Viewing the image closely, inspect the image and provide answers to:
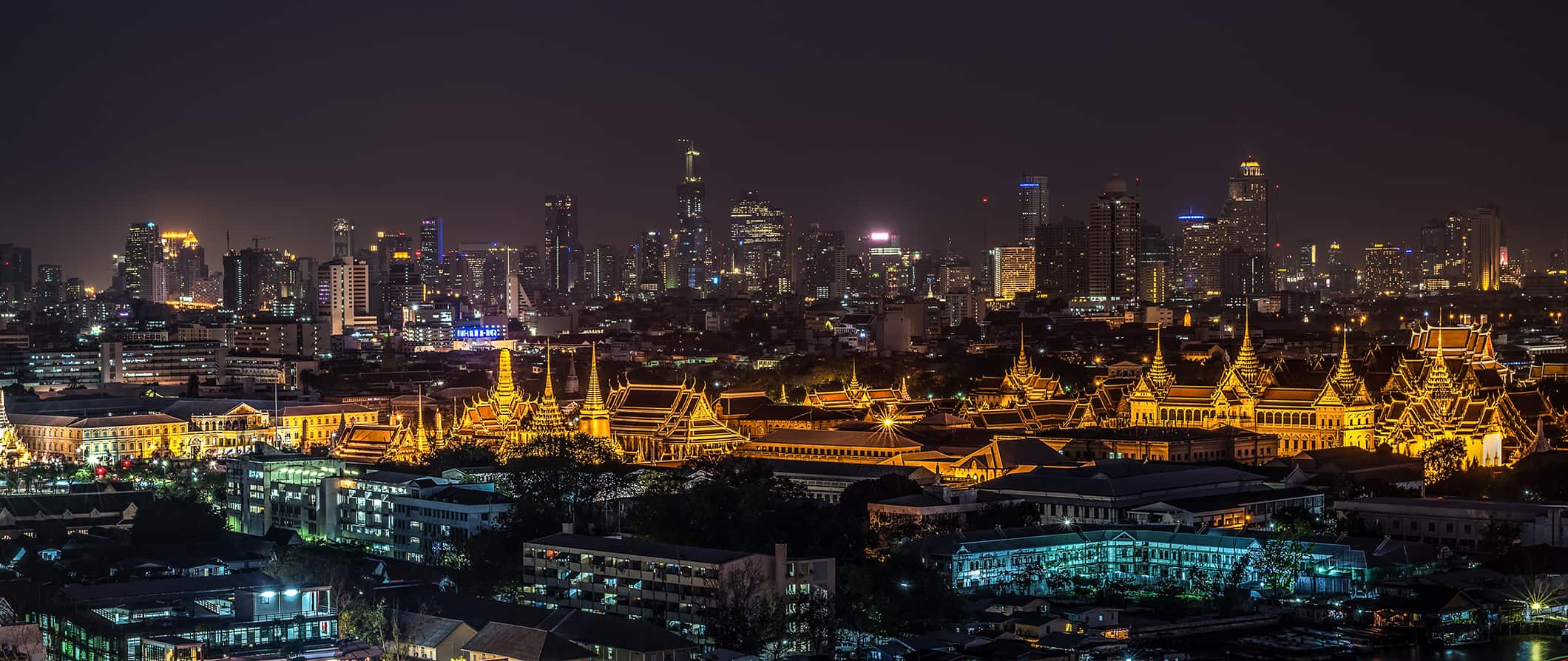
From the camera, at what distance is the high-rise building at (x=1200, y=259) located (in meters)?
185

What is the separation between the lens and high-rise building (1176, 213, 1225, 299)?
185000 mm

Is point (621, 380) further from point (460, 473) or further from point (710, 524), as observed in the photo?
point (710, 524)

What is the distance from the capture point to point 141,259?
172 metres

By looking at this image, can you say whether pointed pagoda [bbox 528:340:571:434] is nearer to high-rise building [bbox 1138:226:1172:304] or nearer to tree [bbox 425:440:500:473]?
tree [bbox 425:440:500:473]

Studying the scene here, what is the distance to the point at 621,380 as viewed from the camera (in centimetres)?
8562

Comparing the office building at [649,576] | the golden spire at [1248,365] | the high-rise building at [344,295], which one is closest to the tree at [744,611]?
the office building at [649,576]

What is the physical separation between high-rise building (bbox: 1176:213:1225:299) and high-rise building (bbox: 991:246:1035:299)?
41.8 ft

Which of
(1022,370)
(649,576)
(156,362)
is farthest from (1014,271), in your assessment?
(649,576)

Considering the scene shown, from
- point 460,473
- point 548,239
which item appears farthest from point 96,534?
point 548,239

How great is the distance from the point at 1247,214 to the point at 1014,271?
1842 cm

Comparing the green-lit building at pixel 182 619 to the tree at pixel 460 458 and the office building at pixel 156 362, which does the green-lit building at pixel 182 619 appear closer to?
the tree at pixel 460 458

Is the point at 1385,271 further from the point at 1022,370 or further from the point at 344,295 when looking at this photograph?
the point at 1022,370

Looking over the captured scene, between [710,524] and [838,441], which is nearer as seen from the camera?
[710,524]

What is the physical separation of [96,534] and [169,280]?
128 metres
